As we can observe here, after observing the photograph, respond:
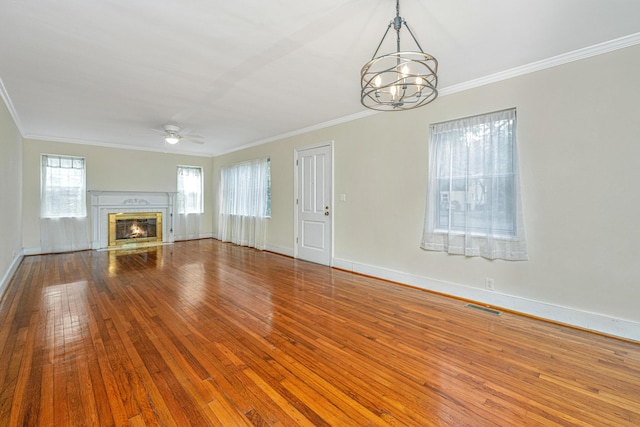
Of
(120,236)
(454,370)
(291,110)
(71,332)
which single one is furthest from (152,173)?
(454,370)

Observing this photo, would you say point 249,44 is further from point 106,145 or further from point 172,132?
point 106,145

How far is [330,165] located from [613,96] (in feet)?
11.4

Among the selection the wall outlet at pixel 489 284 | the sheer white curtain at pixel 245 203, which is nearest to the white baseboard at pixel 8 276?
the sheer white curtain at pixel 245 203

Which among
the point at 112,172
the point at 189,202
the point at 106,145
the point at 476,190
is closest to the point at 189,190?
the point at 189,202

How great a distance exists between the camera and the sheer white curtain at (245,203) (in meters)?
6.49

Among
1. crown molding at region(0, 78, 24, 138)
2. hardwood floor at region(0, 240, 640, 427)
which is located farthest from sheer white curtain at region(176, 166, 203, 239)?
hardwood floor at region(0, 240, 640, 427)

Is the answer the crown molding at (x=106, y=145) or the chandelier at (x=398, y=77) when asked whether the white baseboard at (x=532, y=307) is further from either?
the crown molding at (x=106, y=145)

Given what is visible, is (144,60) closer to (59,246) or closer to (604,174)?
(604,174)

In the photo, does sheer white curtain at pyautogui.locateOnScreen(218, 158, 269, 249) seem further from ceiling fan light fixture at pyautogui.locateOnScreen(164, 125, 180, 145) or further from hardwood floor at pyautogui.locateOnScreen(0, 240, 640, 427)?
hardwood floor at pyautogui.locateOnScreen(0, 240, 640, 427)

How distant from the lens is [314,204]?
5.34m

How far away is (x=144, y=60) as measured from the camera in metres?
2.80

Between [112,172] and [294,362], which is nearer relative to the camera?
[294,362]

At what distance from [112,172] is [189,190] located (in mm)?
1817

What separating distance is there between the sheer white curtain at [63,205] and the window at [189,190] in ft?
6.82
